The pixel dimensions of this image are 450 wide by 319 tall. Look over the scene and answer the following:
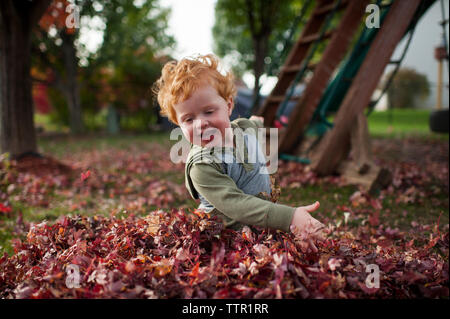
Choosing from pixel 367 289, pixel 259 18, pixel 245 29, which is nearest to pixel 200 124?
pixel 367 289

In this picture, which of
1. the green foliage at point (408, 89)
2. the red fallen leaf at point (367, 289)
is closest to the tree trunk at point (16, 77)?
the red fallen leaf at point (367, 289)

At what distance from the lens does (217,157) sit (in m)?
2.00

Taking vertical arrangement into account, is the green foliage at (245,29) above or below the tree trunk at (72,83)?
above

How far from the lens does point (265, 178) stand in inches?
87.6

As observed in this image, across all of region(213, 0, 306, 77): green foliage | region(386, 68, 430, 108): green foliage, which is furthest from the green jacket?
region(386, 68, 430, 108): green foliage

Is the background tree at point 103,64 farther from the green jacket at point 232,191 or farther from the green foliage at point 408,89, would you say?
the green jacket at point 232,191

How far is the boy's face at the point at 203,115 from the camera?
194cm

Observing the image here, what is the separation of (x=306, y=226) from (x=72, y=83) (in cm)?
1566

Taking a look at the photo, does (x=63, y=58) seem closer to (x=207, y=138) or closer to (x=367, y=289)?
(x=207, y=138)

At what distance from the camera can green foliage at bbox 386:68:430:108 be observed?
706 inches

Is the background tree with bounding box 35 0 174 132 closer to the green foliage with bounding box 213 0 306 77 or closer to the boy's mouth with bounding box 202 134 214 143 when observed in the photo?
the green foliage with bounding box 213 0 306 77

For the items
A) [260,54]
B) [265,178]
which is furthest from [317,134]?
[260,54]

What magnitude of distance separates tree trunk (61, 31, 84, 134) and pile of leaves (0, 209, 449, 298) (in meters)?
14.5

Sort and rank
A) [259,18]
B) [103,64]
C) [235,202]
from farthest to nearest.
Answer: [103,64] → [259,18] → [235,202]
